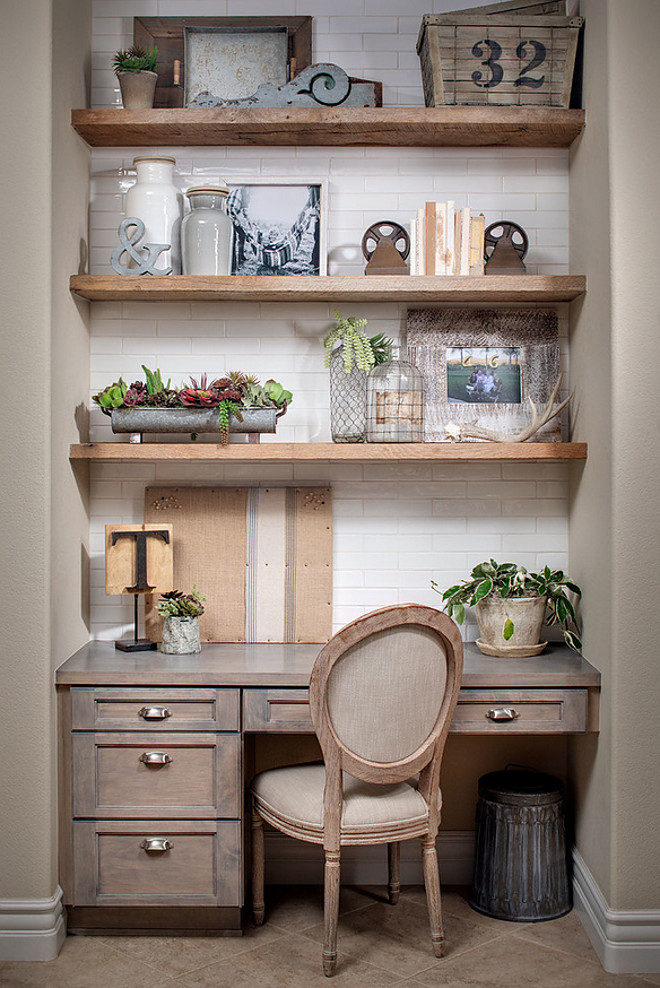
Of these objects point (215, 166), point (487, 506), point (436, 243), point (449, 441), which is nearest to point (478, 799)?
point (487, 506)

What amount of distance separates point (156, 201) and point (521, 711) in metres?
1.97

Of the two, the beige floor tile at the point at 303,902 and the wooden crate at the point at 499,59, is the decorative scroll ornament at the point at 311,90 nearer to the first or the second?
the wooden crate at the point at 499,59

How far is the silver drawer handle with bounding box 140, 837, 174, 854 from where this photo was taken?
2.96m

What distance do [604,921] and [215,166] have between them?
2.69 meters

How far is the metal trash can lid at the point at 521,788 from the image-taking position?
10.4ft

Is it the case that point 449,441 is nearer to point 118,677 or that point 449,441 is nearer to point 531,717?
point 531,717

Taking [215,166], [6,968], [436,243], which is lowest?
[6,968]

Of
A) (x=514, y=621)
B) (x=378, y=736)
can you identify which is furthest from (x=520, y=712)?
(x=378, y=736)

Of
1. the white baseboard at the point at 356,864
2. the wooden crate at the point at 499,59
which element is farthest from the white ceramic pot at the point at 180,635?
the wooden crate at the point at 499,59

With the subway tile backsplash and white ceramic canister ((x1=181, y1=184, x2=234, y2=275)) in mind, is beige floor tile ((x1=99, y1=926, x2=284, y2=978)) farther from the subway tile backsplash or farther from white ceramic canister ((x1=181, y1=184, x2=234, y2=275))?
white ceramic canister ((x1=181, y1=184, x2=234, y2=275))

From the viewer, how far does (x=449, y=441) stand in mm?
3311

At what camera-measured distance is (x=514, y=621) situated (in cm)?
320

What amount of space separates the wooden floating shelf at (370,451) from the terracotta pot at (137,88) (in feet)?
3.68

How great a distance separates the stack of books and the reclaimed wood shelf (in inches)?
11.8
